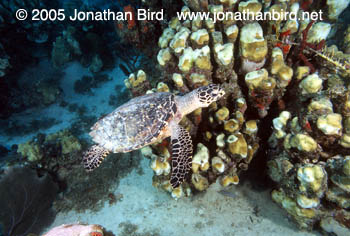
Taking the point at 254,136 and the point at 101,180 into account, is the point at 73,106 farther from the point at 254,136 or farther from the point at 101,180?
the point at 254,136

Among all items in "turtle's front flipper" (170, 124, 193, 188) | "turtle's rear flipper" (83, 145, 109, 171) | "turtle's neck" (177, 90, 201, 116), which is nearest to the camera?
"turtle's front flipper" (170, 124, 193, 188)

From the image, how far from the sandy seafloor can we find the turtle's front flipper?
3.03 feet

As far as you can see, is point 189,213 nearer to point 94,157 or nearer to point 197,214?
point 197,214

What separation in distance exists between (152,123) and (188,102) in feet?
2.10

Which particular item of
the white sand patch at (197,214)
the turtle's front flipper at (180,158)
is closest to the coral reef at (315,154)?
the white sand patch at (197,214)

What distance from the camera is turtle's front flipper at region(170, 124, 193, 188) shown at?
8.08 feet

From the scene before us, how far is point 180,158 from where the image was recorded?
2.57 m

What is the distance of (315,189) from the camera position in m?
1.93

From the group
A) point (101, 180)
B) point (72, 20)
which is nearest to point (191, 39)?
point (101, 180)

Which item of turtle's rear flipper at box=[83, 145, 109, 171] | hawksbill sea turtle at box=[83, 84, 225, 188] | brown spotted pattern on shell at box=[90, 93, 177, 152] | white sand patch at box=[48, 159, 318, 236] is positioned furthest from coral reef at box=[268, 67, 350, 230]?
turtle's rear flipper at box=[83, 145, 109, 171]

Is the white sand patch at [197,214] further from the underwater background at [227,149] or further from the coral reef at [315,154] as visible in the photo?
the coral reef at [315,154]

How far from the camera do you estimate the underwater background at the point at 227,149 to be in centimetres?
215

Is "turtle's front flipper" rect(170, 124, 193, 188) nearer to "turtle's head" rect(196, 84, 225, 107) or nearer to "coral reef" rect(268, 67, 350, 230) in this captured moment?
"turtle's head" rect(196, 84, 225, 107)

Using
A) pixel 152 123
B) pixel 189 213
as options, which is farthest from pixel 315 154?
pixel 152 123
